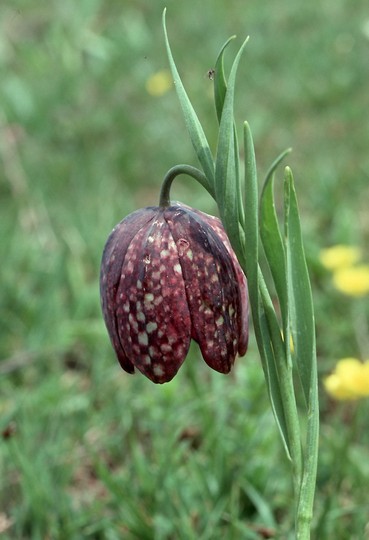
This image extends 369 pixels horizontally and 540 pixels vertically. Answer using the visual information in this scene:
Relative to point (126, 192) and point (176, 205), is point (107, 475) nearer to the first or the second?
point (176, 205)

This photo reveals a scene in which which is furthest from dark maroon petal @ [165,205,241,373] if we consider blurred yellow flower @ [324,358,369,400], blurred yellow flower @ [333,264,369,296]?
blurred yellow flower @ [333,264,369,296]

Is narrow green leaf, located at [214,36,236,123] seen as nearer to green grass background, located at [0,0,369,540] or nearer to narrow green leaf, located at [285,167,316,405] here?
narrow green leaf, located at [285,167,316,405]

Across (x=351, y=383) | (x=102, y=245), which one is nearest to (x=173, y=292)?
(x=351, y=383)

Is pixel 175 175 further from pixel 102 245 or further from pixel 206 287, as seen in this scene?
pixel 102 245

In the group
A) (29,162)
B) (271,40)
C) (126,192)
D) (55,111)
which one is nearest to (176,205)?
(126,192)

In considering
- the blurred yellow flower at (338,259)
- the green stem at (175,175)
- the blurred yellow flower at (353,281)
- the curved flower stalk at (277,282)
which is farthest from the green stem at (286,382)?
the blurred yellow flower at (338,259)
